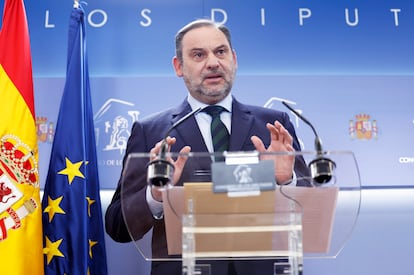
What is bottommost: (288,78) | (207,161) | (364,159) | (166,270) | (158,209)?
(166,270)

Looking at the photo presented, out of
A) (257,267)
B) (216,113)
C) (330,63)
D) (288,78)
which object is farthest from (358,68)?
(257,267)

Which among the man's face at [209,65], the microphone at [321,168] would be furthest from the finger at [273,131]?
the man's face at [209,65]

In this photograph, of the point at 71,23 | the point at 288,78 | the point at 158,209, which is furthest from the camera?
the point at 288,78

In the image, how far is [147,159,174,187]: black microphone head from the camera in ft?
4.30

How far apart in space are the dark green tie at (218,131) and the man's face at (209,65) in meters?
0.13

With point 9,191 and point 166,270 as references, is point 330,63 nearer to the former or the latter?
point 166,270

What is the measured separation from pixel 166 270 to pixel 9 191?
0.93 metres

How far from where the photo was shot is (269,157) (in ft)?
4.50

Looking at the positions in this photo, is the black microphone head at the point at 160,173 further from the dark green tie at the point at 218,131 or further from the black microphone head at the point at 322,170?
the dark green tie at the point at 218,131

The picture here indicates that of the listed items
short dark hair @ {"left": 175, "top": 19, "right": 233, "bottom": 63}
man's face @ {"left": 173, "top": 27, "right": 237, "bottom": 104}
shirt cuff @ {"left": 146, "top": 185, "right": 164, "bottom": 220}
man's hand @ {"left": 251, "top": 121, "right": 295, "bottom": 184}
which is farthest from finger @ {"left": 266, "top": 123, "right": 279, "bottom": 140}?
short dark hair @ {"left": 175, "top": 19, "right": 233, "bottom": 63}

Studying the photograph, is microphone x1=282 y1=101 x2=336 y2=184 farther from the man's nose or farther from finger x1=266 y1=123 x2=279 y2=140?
the man's nose

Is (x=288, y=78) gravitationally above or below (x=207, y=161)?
above

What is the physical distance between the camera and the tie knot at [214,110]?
2.51 meters

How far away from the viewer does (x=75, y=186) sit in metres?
2.63
